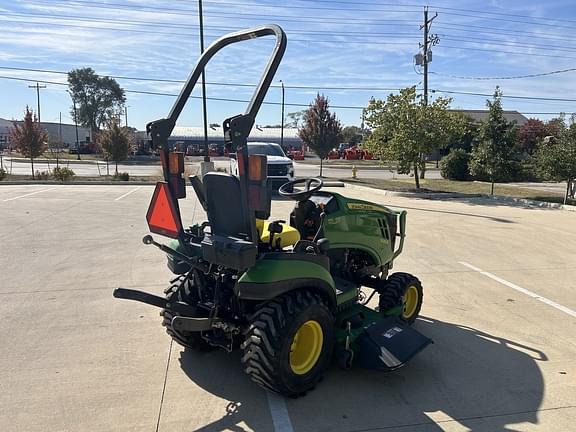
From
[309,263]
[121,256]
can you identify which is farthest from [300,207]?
[121,256]

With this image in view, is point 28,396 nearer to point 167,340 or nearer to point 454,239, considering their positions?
point 167,340

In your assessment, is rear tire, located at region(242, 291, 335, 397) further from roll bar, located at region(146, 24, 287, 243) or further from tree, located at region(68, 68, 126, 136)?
tree, located at region(68, 68, 126, 136)

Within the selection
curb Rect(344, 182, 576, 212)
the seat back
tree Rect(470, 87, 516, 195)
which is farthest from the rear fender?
tree Rect(470, 87, 516, 195)

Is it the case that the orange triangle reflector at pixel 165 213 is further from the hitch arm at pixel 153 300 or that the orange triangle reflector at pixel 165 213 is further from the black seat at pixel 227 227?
the hitch arm at pixel 153 300

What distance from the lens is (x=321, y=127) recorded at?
30.0 meters

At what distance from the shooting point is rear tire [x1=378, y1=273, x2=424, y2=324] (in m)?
4.61

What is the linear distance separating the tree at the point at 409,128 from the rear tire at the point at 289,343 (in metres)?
16.9

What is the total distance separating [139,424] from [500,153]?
17.4 m

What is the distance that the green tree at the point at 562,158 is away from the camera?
15398mm

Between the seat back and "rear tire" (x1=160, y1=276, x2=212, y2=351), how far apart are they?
0.68 m

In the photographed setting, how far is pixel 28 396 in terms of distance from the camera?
3490 mm

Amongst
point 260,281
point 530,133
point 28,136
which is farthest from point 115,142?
point 530,133

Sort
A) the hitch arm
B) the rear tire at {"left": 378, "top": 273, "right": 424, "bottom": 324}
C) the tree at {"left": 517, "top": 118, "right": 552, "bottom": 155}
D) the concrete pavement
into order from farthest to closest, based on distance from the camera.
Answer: the tree at {"left": 517, "top": 118, "right": 552, "bottom": 155}
the concrete pavement
the rear tire at {"left": 378, "top": 273, "right": 424, "bottom": 324}
the hitch arm

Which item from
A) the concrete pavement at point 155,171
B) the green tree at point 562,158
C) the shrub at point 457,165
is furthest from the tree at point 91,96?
the green tree at point 562,158
